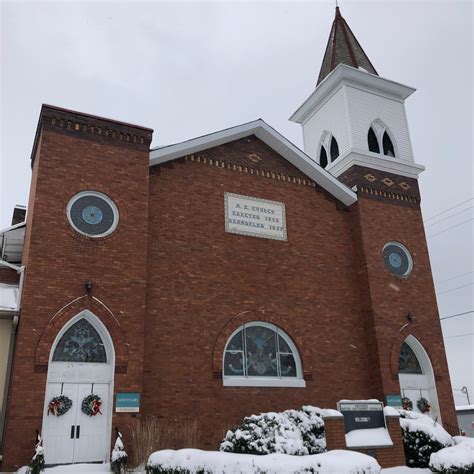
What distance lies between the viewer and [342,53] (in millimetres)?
23750

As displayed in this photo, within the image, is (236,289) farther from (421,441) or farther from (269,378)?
(421,441)

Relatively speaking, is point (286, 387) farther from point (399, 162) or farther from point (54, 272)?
point (399, 162)

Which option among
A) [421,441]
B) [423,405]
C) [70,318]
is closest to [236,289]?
[70,318]

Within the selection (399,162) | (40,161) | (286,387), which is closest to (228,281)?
(286,387)

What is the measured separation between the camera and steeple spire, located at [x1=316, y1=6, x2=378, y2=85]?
2338cm

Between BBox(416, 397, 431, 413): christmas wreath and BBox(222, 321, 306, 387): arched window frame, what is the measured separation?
424 centimetres

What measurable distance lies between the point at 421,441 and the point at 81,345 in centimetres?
812

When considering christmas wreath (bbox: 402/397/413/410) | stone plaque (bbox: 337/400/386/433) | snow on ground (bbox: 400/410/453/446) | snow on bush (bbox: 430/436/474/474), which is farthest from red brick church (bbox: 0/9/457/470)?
snow on bush (bbox: 430/436/474/474)

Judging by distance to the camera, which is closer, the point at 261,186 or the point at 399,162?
the point at 261,186

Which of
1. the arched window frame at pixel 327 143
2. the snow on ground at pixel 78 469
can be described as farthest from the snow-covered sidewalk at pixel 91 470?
the arched window frame at pixel 327 143

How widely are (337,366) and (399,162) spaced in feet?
27.1

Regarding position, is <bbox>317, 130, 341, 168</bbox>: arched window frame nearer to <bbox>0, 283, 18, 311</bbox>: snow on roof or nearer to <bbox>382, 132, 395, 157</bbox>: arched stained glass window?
<bbox>382, 132, 395, 157</bbox>: arched stained glass window

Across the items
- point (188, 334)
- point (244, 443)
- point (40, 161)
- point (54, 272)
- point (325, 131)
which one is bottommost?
point (244, 443)

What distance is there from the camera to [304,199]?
18.7 metres
